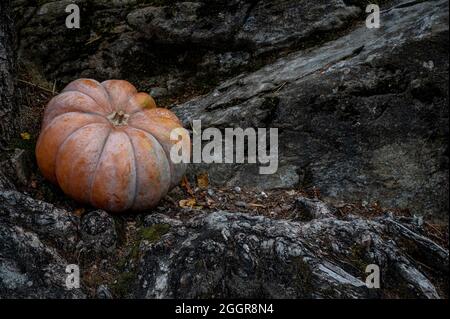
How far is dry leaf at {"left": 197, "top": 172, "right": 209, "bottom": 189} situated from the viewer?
4570mm

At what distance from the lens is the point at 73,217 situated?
12.2 feet

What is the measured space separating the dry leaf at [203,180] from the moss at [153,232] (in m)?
0.88

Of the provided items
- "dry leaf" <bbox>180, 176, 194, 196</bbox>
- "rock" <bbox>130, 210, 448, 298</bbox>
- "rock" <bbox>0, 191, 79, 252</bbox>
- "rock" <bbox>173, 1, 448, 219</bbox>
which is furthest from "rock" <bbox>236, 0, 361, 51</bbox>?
"rock" <bbox>0, 191, 79, 252</bbox>

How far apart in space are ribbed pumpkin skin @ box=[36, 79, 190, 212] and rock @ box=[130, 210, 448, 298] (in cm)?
49

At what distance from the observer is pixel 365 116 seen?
4230 millimetres

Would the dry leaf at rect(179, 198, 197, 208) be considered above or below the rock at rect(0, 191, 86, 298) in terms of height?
below

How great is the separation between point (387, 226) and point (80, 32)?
12.5 feet

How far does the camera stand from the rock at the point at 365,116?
3982mm

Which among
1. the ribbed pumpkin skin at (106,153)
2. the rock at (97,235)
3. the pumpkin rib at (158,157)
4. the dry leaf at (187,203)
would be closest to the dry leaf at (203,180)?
the dry leaf at (187,203)

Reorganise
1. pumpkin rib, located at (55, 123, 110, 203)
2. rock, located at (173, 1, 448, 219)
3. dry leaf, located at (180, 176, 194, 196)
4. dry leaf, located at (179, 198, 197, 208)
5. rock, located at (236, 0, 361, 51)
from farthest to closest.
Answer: rock, located at (236, 0, 361, 51), dry leaf, located at (180, 176, 194, 196), dry leaf, located at (179, 198, 197, 208), rock, located at (173, 1, 448, 219), pumpkin rib, located at (55, 123, 110, 203)

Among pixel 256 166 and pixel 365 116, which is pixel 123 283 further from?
pixel 365 116

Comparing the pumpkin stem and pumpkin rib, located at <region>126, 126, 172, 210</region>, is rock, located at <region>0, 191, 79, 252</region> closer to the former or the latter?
pumpkin rib, located at <region>126, 126, 172, 210</region>

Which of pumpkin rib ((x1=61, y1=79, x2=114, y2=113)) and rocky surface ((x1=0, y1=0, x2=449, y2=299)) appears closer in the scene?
rocky surface ((x1=0, y1=0, x2=449, y2=299))
